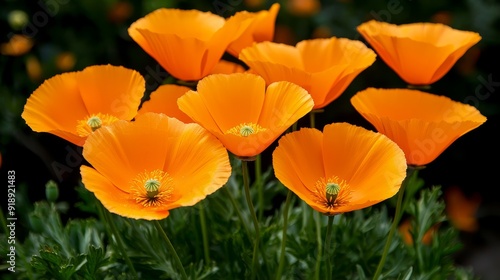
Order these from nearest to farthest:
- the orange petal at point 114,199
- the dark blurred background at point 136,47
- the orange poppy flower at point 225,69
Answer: the orange petal at point 114,199 → the orange poppy flower at point 225,69 → the dark blurred background at point 136,47

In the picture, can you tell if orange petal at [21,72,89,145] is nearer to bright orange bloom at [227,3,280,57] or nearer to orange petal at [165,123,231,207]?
orange petal at [165,123,231,207]

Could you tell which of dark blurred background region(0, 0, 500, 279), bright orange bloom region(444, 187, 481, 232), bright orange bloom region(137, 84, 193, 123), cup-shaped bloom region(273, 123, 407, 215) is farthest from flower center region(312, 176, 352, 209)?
bright orange bloom region(444, 187, 481, 232)

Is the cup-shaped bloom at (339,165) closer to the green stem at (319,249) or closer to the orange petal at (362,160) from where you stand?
the orange petal at (362,160)

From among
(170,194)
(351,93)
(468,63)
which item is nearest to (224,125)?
(170,194)

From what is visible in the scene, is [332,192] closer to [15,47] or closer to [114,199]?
[114,199]

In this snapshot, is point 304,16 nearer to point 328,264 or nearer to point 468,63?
point 468,63

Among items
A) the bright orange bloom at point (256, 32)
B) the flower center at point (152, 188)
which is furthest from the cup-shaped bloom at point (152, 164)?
the bright orange bloom at point (256, 32)

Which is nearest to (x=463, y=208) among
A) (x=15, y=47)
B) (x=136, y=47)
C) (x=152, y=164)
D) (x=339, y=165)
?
(x=136, y=47)
